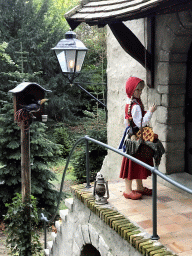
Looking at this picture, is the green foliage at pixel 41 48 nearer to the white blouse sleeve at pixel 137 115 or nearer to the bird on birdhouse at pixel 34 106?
the bird on birdhouse at pixel 34 106

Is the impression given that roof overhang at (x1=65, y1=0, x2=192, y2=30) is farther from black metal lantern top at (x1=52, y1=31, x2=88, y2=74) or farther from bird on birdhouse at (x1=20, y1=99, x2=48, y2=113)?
bird on birdhouse at (x1=20, y1=99, x2=48, y2=113)

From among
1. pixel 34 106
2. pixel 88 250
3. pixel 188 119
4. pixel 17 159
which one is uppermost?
pixel 34 106

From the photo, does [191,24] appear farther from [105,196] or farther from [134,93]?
[105,196]

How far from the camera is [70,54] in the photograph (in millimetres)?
5820

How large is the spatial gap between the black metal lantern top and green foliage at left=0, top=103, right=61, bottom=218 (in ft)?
8.43

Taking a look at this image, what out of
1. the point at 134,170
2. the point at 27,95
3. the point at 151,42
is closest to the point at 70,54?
the point at 27,95

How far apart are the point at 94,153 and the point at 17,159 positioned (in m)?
3.39

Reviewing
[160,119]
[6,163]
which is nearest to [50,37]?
[6,163]

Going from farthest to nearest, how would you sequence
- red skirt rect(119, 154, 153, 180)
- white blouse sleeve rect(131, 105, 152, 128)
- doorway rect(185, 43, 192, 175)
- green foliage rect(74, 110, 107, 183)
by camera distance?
green foliage rect(74, 110, 107, 183), doorway rect(185, 43, 192, 175), red skirt rect(119, 154, 153, 180), white blouse sleeve rect(131, 105, 152, 128)

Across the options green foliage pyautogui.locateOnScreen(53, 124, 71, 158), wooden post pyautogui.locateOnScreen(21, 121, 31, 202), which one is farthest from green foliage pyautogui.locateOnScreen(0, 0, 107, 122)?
wooden post pyautogui.locateOnScreen(21, 121, 31, 202)

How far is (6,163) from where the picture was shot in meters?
8.32

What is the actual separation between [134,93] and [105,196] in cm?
126

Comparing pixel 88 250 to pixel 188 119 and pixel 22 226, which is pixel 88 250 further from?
pixel 188 119

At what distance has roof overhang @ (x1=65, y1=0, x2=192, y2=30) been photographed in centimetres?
349
